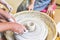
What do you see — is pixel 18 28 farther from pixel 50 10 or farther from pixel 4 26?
pixel 50 10

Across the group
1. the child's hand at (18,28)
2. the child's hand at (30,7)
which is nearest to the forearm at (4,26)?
Answer: the child's hand at (18,28)

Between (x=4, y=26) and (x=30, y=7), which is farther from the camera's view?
(x=30, y=7)

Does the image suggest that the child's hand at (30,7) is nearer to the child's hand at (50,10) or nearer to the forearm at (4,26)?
the child's hand at (50,10)

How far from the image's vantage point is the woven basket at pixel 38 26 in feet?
3.63

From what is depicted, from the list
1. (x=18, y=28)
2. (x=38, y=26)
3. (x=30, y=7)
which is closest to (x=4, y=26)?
(x=18, y=28)

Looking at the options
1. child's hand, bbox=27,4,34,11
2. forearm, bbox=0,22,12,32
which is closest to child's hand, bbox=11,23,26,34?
forearm, bbox=0,22,12,32

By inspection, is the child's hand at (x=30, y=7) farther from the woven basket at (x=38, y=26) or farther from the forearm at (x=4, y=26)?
the forearm at (x=4, y=26)

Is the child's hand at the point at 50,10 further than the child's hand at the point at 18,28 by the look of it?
Yes

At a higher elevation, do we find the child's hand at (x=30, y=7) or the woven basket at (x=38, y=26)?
the child's hand at (x=30, y=7)

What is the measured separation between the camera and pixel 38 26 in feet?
3.83

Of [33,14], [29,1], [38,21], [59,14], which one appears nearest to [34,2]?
[29,1]

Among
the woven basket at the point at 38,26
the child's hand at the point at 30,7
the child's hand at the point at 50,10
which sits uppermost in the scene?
the child's hand at the point at 30,7

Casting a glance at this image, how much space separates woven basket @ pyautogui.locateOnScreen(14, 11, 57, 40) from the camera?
1.11 metres

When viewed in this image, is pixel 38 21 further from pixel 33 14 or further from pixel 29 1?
pixel 29 1
